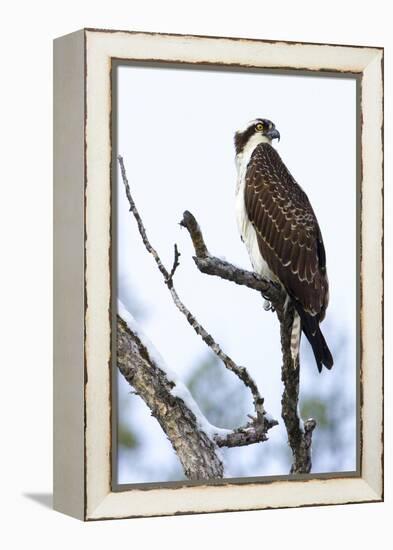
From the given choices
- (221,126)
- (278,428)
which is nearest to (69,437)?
(278,428)

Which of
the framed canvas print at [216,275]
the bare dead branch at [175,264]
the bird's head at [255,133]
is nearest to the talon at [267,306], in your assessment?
the framed canvas print at [216,275]

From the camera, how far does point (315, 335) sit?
602cm

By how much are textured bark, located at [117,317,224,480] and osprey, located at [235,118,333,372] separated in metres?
0.50

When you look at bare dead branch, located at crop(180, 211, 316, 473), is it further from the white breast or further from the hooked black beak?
the hooked black beak

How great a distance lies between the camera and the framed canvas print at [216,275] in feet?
18.2

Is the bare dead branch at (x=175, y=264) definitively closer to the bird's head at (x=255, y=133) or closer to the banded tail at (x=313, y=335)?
the bird's head at (x=255, y=133)

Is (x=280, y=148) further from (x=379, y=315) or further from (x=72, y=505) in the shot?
(x=72, y=505)

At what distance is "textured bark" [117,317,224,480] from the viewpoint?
18.4ft

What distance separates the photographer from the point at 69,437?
562cm

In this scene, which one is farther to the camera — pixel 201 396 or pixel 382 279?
A: pixel 382 279

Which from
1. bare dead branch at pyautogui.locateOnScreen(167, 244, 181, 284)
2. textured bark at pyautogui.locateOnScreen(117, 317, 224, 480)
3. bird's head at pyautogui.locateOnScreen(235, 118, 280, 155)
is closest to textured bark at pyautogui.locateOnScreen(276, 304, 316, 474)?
textured bark at pyautogui.locateOnScreen(117, 317, 224, 480)

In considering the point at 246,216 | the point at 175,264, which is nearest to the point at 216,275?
the point at 175,264

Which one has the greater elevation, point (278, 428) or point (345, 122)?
point (345, 122)

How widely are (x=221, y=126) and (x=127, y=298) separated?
72 centimetres
